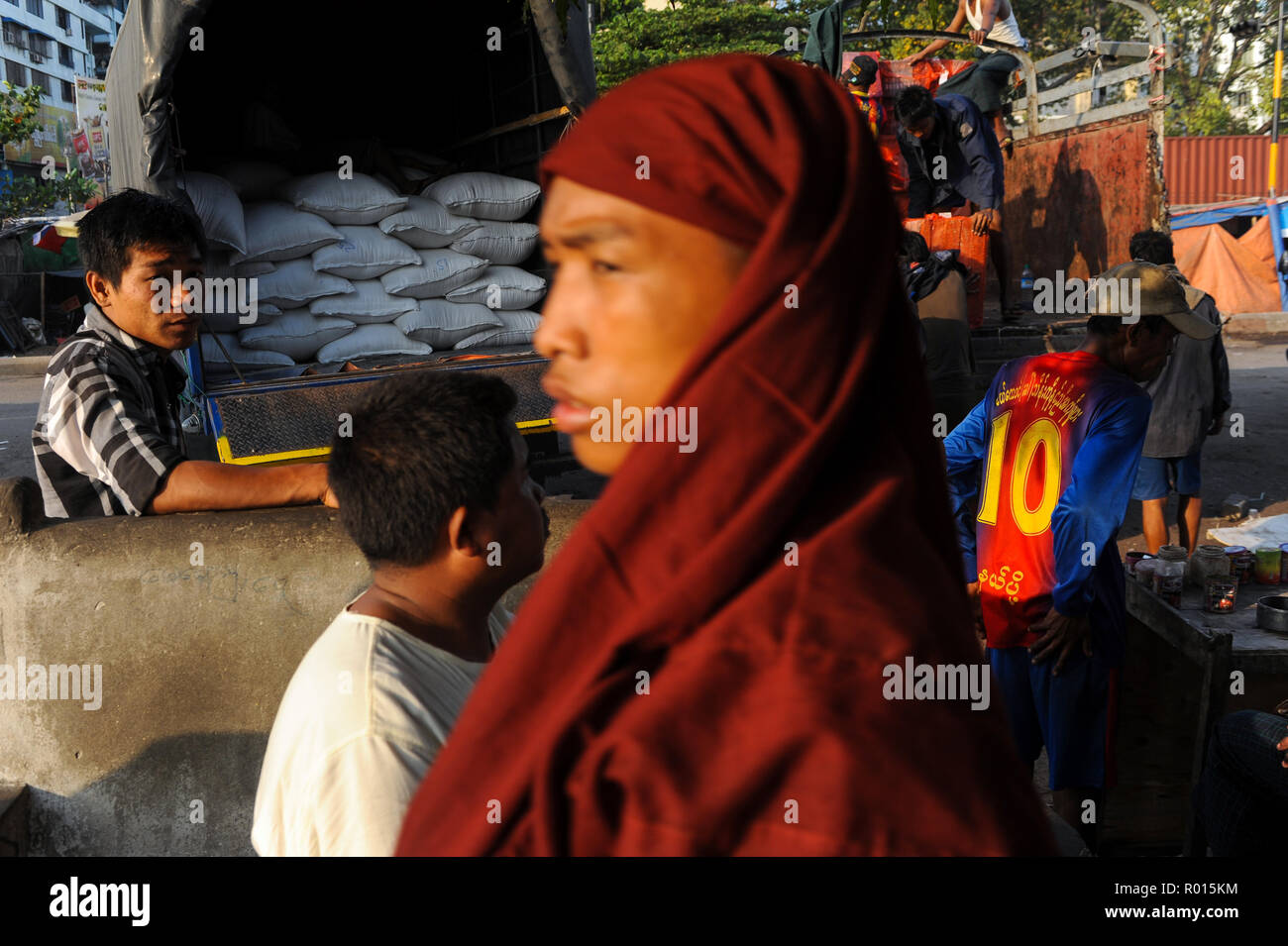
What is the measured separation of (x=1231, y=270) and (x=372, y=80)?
46.3 ft

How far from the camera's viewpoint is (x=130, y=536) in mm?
2748

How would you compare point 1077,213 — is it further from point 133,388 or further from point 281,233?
point 133,388

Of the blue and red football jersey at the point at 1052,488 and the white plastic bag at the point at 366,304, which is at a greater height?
the white plastic bag at the point at 366,304

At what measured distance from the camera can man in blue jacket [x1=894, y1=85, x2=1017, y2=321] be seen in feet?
22.6

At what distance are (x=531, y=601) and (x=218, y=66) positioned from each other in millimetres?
6927

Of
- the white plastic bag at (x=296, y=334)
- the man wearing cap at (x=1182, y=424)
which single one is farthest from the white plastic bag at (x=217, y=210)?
the man wearing cap at (x=1182, y=424)

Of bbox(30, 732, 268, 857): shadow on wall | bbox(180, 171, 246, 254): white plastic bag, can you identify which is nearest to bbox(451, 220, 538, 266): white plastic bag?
bbox(180, 171, 246, 254): white plastic bag

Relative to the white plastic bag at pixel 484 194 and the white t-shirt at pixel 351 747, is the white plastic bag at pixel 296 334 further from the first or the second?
the white t-shirt at pixel 351 747

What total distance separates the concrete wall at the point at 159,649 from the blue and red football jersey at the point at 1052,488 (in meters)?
1.22

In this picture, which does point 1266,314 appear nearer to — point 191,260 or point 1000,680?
point 1000,680

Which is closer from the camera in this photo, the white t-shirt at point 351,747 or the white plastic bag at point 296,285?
the white t-shirt at point 351,747

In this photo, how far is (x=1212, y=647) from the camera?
2775 mm

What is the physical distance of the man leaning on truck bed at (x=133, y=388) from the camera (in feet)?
8.22

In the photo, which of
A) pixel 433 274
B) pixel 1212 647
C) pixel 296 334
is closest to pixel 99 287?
pixel 1212 647
